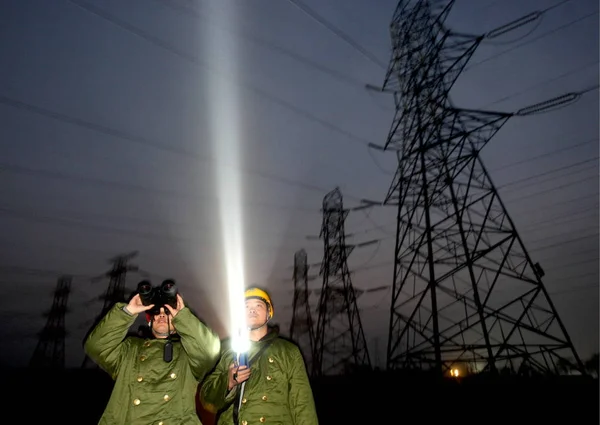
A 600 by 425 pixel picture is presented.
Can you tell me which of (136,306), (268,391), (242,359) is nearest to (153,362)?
(136,306)

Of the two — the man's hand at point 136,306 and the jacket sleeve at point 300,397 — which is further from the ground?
the man's hand at point 136,306

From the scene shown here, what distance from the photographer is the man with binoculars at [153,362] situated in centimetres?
293

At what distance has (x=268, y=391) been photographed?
3262 mm

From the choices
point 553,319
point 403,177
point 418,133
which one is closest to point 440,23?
point 418,133

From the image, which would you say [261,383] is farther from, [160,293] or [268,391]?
[160,293]

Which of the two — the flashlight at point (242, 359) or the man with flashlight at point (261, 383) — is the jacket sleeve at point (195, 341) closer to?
the man with flashlight at point (261, 383)

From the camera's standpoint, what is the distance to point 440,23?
14.2 meters

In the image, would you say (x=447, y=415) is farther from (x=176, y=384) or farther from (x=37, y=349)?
(x=37, y=349)

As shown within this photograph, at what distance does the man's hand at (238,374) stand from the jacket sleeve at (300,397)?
0.69 metres

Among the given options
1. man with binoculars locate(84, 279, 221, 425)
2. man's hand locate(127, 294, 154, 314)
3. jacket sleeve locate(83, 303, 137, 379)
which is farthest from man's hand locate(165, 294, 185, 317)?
jacket sleeve locate(83, 303, 137, 379)

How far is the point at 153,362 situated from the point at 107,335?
48 centimetres

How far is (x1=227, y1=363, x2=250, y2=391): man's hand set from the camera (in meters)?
2.76

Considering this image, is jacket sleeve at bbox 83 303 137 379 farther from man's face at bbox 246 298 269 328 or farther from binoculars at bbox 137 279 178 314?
man's face at bbox 246 298 269 328

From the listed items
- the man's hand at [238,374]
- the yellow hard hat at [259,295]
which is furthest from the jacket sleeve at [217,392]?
the yellow hard hat at [259,295]
